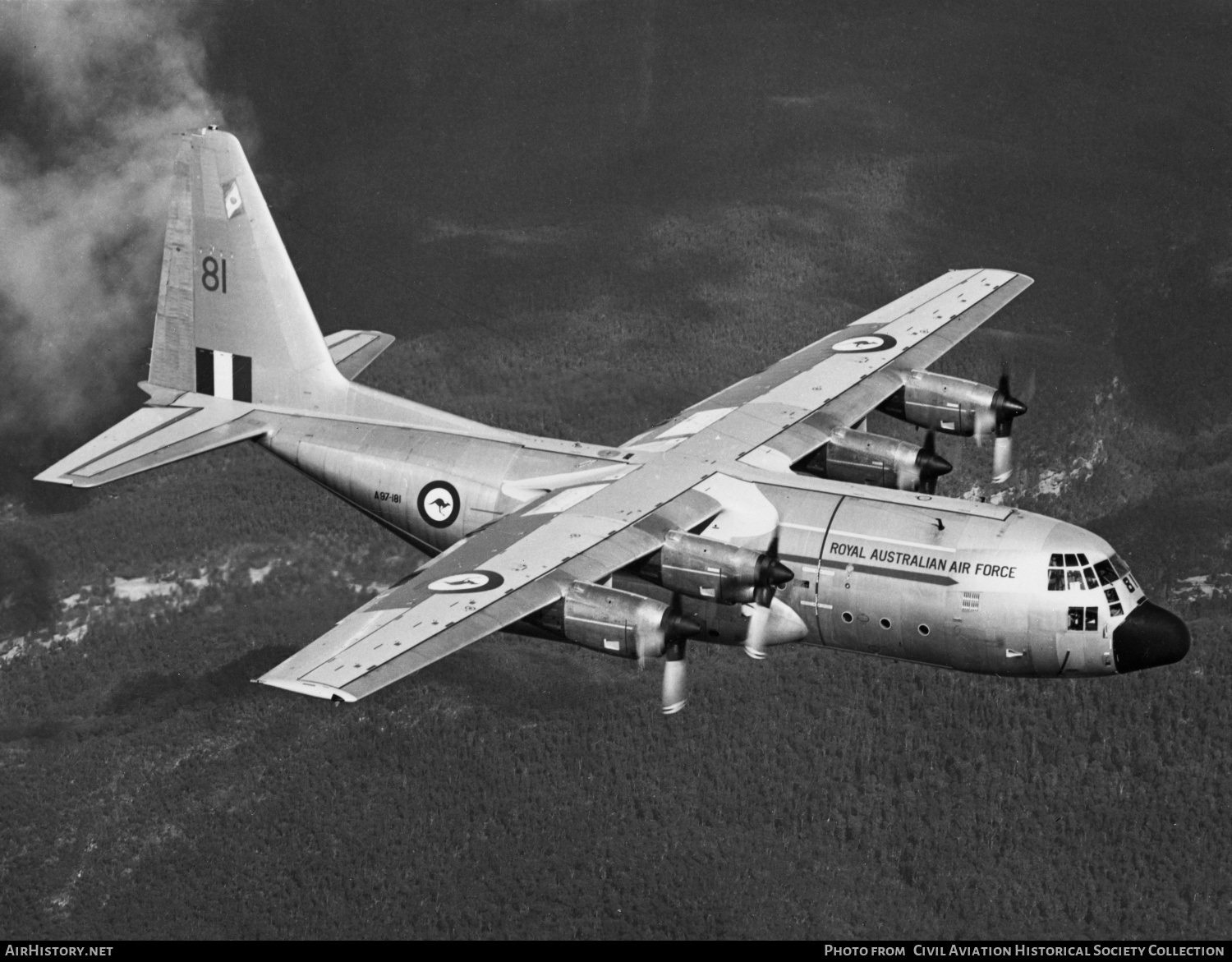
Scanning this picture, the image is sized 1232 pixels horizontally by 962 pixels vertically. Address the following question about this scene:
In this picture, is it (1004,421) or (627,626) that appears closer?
(627,626)

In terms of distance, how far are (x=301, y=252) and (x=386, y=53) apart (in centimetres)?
1987

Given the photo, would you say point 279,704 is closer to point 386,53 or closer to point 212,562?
point 212,562

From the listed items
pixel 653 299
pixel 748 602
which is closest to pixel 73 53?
pixel 653 299

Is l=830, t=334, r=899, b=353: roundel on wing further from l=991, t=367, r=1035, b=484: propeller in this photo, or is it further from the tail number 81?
the tail number 81

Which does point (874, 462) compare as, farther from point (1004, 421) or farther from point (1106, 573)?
point (1106, 573)

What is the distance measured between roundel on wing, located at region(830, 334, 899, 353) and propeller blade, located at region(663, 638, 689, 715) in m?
19.0

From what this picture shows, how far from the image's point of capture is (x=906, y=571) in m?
56.7

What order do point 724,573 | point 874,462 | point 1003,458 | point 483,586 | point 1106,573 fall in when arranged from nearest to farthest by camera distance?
point 483,586, point 724,573, point 1106,573, point 874,462, point 1003,458

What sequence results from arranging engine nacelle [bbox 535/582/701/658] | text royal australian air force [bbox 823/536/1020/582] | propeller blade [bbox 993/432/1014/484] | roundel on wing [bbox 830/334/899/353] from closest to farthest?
engine nacelle [bbox 535/582/701/658] < text royal australian air force [bbox 823/536/1020/582] < propeller blade [bbox 993/432/1014/484] < roundel on wing [bbox 830/334/899/353]

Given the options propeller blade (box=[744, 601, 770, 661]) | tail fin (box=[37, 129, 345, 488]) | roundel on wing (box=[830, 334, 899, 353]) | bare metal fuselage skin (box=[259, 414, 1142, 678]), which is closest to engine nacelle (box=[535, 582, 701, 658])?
propeller blade (box=[744, 601, 770, 661])

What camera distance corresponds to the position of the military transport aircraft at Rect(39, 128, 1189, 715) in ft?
178

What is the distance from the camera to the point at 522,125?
391 feet

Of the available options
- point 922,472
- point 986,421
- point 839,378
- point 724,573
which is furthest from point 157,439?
point 986,421

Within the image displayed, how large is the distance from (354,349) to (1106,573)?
2822 cm
